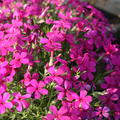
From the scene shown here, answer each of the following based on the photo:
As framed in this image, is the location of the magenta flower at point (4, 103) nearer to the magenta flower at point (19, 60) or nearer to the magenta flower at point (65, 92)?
the magenta flower at point (19, 60)

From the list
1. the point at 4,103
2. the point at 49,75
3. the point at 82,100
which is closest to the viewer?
the point at 4,103

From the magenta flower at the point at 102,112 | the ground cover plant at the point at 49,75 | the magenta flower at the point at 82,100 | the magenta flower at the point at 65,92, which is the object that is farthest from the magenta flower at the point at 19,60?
the magenta flower at the point at 102,112

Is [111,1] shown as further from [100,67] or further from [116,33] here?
[100,67]

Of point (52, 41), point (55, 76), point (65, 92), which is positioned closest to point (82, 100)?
point (65, 92)

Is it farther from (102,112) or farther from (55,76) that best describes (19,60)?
(102,112)

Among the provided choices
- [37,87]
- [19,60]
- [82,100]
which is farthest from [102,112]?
[19,60]

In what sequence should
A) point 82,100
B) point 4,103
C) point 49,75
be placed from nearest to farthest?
point 4,103 → point 82,100 → point 49,75

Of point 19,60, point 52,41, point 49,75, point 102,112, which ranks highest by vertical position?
point 52,41

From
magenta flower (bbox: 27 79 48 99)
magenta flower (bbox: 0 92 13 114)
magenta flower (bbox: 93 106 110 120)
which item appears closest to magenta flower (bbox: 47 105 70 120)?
magenta flower (bbox: 27 79 48 99)

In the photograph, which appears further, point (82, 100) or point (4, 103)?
point (82, 100)

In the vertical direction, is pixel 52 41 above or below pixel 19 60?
above
